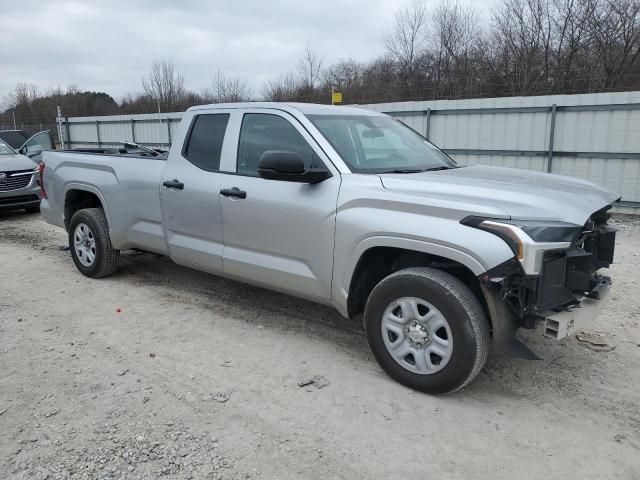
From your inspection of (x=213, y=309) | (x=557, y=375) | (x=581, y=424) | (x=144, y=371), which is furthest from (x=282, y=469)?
(x=213, y=309)

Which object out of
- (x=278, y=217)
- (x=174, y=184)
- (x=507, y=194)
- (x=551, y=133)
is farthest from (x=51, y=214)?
(x=551, y=133)

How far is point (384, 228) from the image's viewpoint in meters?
3.45

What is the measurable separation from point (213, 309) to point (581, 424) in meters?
3.17

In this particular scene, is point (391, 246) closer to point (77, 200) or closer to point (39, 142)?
point (77, 200)

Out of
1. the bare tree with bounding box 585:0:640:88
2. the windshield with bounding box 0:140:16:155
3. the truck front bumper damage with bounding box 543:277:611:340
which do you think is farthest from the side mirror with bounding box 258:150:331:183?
the bare tree with bounding box 585:0:640:88

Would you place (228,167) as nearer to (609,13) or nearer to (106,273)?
(106,273)

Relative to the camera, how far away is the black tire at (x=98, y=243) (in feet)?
18.8

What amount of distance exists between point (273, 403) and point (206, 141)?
2.48m

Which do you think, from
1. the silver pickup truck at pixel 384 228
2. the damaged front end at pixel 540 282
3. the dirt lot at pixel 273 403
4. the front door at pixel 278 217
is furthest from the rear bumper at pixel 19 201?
the damaged front end at pixel 540 282

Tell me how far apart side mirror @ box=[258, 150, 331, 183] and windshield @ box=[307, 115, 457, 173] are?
26cm

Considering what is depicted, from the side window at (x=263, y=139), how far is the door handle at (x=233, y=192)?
0.54ft

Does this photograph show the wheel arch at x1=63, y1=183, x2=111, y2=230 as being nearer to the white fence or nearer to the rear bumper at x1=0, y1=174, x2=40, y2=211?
the rear bumper at x1=0, y1=174, x2=40, y2=211

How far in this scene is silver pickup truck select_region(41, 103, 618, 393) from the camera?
10.2 ft

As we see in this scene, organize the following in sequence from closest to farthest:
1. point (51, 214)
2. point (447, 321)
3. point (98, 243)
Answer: point (447, 321)
point (98, 243)
point (51, 214)
